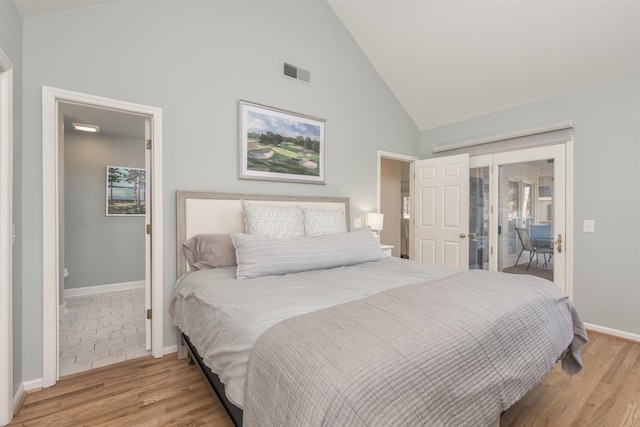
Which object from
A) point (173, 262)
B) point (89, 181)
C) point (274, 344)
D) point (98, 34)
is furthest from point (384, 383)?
point (89, 181)

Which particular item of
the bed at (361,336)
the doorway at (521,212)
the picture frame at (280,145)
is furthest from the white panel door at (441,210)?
the bed at (361,336)

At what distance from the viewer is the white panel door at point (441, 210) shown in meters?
3.93

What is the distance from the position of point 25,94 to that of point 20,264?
1.12 metres

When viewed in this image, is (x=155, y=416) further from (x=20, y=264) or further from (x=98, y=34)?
(x=98, y=34)

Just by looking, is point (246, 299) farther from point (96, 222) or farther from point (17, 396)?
point (96, 222)

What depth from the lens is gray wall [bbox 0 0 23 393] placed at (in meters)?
1.81

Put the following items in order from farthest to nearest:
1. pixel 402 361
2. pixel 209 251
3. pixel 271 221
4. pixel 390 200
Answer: pixel 390 200 < pixel 271 221 < pixel 209 251 < pixel 402 361

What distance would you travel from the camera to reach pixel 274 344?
1.03 metres

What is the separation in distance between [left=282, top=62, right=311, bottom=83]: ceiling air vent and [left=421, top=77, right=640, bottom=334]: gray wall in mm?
2774

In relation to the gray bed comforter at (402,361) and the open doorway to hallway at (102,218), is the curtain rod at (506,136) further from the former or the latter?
the open doorway to hallway at (102,218)

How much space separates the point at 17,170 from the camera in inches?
74.0

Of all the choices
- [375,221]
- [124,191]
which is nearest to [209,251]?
[375,221]

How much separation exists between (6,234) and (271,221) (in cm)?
157

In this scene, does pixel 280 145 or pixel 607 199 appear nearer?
pixel 607 199
